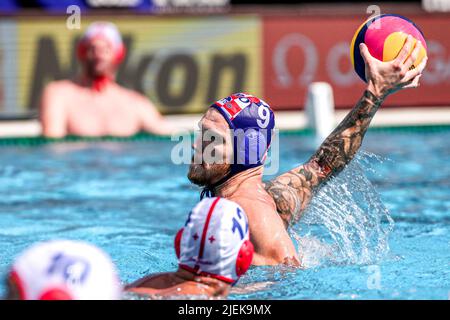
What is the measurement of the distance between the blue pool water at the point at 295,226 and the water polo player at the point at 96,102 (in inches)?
8.4

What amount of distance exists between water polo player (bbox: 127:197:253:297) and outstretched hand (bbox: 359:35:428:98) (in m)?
0.97

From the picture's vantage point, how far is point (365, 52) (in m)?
3.44

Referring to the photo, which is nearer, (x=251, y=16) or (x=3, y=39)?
(x=3, y=39)

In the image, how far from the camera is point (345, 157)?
3.65 m

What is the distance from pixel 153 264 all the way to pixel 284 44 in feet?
21.7

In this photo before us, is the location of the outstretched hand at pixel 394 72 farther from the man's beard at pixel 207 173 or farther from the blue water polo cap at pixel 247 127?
the man's beard at pixel 207 173

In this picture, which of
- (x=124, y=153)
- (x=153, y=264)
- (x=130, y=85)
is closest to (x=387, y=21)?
(x=153, y=264)

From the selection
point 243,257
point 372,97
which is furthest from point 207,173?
point 372,97

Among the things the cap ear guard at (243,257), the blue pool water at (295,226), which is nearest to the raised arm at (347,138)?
the blue pool water at (295,226)

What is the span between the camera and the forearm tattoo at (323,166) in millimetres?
3547

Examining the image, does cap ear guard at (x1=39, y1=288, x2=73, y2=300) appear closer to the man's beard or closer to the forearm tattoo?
the man's beard

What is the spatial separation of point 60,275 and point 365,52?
5.49ft

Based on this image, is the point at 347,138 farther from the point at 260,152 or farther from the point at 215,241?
the point at 215,241
